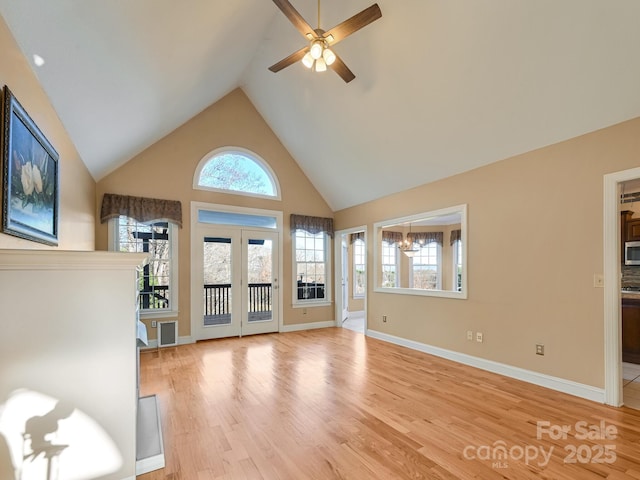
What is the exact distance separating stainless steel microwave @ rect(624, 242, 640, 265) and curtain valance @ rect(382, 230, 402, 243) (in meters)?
4.29

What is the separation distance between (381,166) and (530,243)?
92.9 inches

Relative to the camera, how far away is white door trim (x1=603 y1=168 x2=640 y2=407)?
2771 mm

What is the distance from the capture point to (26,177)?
189 centimetres

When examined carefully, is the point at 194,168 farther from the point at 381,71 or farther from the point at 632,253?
the point at 632,253

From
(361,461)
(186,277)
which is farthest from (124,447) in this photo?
(186,277)

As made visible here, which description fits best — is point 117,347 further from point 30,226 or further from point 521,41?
point 521,41

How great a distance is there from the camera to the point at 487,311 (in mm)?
3814

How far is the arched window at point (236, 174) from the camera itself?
5383mm

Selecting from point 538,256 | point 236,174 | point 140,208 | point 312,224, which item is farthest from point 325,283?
point 538,256

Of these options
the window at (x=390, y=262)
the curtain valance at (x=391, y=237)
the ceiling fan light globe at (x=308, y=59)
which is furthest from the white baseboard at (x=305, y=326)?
the ceiling fan light globe at (x=308, y=59)

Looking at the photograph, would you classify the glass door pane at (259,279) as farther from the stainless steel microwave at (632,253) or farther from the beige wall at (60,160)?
the stainless steel microwave at (632,253)

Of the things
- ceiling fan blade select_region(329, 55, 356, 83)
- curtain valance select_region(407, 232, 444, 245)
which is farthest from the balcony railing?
curtain valance select_region(407, 232, 444, 245)

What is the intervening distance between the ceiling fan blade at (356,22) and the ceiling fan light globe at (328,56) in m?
0.07

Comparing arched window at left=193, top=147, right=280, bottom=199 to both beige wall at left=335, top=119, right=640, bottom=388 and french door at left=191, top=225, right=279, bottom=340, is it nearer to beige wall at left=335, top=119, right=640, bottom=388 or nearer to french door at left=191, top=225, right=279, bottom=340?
french door at left=191, top=225, right=279, bottom=340
